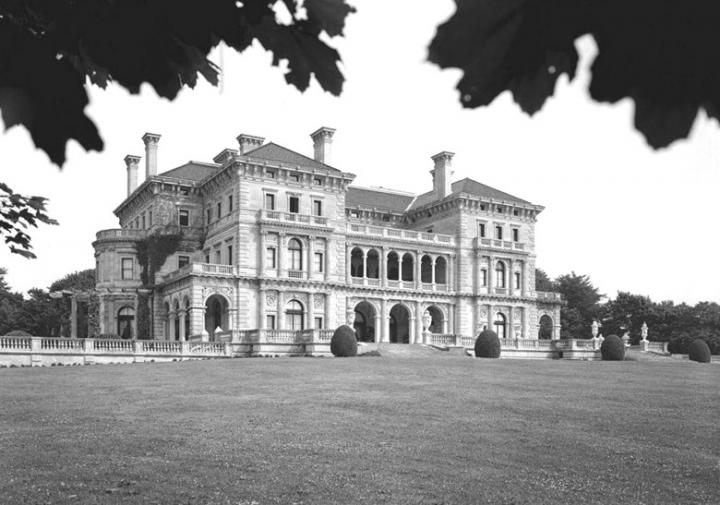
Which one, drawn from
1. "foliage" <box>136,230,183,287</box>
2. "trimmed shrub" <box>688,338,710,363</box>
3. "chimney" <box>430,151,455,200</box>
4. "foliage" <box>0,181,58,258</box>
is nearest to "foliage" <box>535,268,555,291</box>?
"chimney" <box>430,151,455,200</box>

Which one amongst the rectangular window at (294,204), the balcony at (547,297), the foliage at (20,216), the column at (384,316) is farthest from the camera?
the balcony at (547,297)

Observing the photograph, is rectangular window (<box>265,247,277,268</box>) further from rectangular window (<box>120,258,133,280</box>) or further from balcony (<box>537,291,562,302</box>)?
balcony (<box>537,291,562,302</box>)

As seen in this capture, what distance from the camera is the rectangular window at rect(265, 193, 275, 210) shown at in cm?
5462

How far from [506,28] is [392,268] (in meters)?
64.8

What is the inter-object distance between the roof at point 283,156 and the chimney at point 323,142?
202 cm

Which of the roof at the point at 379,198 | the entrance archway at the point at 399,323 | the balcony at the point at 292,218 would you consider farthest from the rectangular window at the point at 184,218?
the entrance archway at the point at 399,323

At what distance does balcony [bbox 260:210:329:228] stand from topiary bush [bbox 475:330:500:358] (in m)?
13.9

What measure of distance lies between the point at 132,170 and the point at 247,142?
12695 millimetres

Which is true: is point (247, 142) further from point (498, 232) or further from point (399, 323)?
point (498, 232)

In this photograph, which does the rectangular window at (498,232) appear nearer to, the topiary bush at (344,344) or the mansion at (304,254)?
the mansion at (304,254)

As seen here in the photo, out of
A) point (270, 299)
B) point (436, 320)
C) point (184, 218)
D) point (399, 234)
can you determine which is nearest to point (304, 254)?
point (270, 299)

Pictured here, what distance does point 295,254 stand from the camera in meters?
55.4

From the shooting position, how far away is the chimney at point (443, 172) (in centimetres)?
6575

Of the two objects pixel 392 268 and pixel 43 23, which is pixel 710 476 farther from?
pixel 392 268
